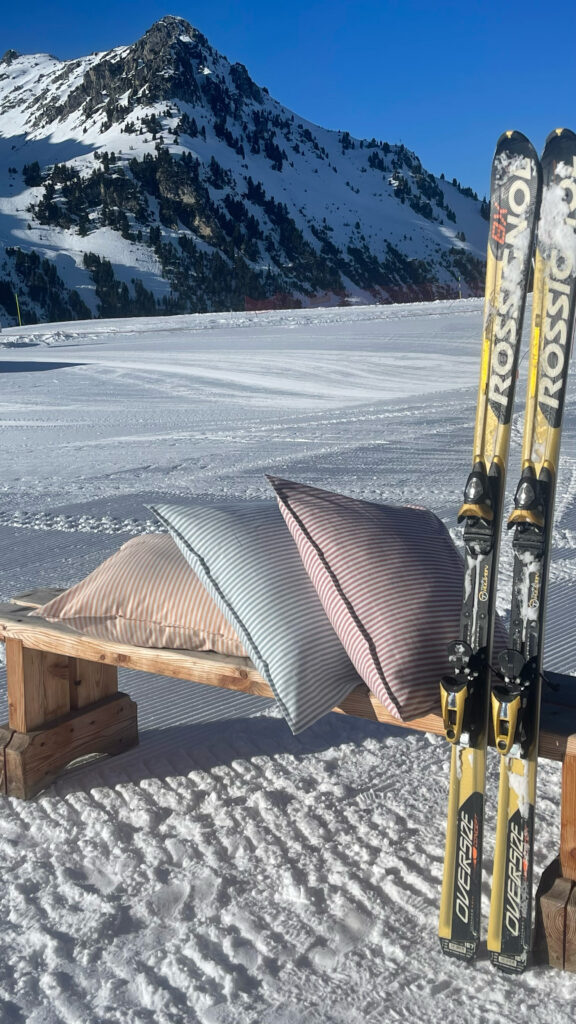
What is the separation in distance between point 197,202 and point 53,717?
11873 cm

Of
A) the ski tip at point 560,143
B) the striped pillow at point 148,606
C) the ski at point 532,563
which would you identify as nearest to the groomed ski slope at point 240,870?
the ski at point 532,563

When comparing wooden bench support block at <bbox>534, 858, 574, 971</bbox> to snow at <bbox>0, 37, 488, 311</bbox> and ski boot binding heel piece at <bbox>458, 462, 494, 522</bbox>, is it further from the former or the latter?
snow at <bbox>0, 37, 488, 311</bbox>

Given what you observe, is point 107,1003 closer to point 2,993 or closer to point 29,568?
point 2,993

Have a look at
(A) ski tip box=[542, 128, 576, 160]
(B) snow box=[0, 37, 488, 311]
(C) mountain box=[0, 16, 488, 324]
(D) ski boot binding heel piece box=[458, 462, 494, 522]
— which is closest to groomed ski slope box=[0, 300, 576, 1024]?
(D) ski boot binding heel piece box=[458, 462, 494, 522]

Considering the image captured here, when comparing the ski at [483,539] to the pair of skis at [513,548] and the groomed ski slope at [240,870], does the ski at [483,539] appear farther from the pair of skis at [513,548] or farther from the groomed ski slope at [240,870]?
the groomed ski slope at [240,870]

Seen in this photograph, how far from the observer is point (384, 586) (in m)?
1.76

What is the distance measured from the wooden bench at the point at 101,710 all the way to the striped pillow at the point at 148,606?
27 millimetres

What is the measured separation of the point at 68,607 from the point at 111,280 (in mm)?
86803

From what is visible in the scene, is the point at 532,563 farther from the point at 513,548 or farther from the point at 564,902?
the point at 564,902

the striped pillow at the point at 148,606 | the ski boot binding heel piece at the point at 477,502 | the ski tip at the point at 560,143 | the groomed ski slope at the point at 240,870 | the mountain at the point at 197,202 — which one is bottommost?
the groomed ski slope at the point at 240,870

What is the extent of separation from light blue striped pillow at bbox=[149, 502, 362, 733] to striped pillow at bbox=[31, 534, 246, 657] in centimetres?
10

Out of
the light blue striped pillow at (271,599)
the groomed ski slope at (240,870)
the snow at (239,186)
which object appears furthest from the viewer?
the snow at (239,186)

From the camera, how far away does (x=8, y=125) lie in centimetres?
18162

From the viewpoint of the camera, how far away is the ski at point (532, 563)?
4.98ft
